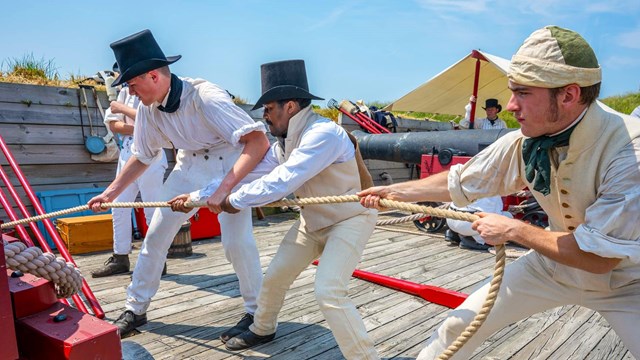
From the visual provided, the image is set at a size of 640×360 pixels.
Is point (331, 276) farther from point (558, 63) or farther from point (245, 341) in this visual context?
point (558, 63)

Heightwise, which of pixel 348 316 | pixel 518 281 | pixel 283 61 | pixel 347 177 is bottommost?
pixel 348 316

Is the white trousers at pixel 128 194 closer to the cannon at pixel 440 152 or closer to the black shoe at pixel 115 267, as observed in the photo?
the black shoe at pixel 115 267

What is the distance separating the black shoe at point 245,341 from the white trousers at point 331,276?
36mm

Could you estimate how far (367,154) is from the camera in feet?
27.3

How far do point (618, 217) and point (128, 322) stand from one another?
2.76 meters

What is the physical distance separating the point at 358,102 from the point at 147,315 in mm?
7613

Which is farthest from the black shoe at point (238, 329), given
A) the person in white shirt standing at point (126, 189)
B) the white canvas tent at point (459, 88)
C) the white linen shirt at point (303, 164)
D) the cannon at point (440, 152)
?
the white canvas tent at point (459, 88)

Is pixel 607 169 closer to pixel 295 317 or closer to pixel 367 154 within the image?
pixel 295 317

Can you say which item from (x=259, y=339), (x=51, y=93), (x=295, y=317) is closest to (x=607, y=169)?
(x=259, y=339)

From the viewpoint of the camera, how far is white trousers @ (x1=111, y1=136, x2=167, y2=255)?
4.42 m

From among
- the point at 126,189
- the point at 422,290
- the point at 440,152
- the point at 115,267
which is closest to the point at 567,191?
the point at 422,290

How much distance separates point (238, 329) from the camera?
3061 millimetres

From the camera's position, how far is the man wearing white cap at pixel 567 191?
159cm

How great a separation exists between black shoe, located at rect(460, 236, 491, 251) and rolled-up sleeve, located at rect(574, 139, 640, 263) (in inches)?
166
